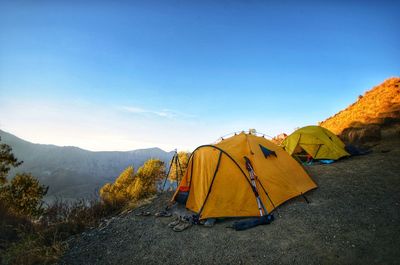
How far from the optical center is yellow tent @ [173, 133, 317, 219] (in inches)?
313

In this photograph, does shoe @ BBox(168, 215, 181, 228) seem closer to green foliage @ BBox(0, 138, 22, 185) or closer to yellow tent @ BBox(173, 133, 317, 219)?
yellow tent @ BBox(173, 133, 317, 219)

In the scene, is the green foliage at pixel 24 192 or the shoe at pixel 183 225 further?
the green foliage at pixel 24 192

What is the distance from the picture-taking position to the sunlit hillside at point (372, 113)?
19.6 m

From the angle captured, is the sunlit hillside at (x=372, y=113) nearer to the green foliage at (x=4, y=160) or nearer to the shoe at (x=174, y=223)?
the shoe at (x=174, y=223)

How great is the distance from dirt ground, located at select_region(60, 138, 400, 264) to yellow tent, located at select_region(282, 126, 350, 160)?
493cm

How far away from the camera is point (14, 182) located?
21.8 metres

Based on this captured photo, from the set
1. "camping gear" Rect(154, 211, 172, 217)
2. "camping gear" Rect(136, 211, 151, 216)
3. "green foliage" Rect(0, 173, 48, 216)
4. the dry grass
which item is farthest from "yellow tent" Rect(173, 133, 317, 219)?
"green foliage" Rect(0, 173, 48, 216)

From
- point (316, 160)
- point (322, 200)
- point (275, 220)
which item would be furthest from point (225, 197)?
point (316, 160)

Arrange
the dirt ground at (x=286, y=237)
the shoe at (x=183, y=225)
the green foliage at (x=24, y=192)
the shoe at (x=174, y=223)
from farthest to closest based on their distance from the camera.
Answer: the green foliage at (x=24, y=192), the shoe at (x=174, y=223), the shoe at (x=183, y=225), the dirt ground at (x=286, y=237)

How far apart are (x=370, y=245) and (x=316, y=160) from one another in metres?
10.1

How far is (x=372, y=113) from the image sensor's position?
2300cm

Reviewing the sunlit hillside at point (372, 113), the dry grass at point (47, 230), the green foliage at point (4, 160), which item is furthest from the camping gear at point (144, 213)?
the green foliage at point (4, 160)

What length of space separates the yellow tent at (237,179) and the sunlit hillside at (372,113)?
13.4m

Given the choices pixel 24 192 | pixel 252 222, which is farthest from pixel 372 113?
pixel 24 192
